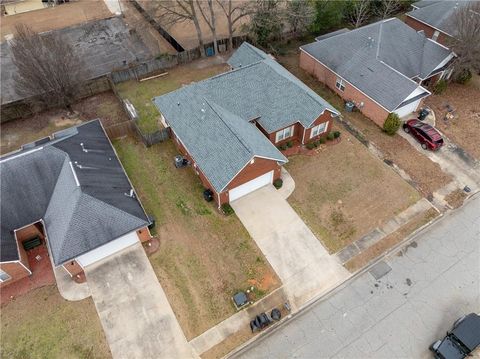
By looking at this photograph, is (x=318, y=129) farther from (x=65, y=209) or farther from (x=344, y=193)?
(x=65, y=209)

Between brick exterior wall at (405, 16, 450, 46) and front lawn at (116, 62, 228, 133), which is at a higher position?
brick exterior wall at (405, 16, 450, 46)

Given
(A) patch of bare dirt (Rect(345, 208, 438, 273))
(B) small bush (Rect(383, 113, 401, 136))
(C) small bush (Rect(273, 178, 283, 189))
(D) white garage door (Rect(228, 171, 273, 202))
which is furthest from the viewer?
(B) small bush (Rect(383, 113, 401, 136))

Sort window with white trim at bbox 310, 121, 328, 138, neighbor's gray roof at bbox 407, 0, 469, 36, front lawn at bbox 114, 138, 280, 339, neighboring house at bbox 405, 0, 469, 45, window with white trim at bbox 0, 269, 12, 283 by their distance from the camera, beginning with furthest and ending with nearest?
neighboring house at bbox 405, 0, 469, 45, neighbor's gray roof at bbox 407, 0, 469, 36, window with white trim at bbox 310, 121, 328, 138, window with white trim at bbox 0, 269, 12, 283, front lawn at bbox 114, 138, 280, 339

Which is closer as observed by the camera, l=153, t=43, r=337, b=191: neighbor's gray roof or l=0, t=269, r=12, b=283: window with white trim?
l=0, t=269, r=12, b=283: window with white trim

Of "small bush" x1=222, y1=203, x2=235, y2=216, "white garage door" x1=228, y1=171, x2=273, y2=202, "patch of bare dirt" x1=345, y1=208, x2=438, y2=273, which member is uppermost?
"white garage door" x1=228, y1=171, x2=273, y2=202

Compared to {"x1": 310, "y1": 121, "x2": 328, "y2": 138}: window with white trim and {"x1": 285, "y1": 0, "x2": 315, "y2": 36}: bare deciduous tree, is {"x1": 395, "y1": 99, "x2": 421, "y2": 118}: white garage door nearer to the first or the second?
{"x1": 310, "y1": 121, "x2": 328, "y2": 138}: window with white trim

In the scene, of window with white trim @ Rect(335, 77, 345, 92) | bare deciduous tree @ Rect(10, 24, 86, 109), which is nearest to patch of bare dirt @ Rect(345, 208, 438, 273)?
window with white trim @ Rect(335, 77, 345, 92)

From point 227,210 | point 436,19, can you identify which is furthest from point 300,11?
point 227,210

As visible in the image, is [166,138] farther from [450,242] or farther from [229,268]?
[450,242]
